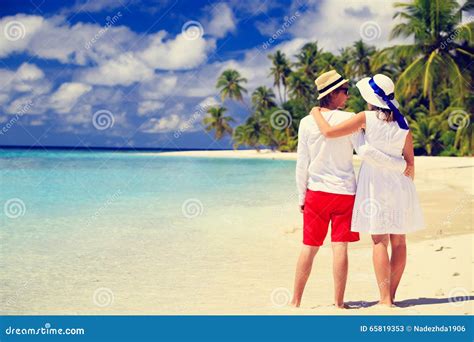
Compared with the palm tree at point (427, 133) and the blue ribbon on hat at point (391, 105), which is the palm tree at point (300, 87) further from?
the blue ribbon on hat at point (391, 105)

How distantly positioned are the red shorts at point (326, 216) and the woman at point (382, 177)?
66 millimetres

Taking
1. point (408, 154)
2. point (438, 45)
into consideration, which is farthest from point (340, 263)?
point (438, 45)

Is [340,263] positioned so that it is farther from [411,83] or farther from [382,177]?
[411,83]

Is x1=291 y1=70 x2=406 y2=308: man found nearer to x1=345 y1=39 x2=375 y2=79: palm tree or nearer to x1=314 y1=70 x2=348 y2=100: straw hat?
x1=314 y1=70 x2=348 y2=100: straw hat

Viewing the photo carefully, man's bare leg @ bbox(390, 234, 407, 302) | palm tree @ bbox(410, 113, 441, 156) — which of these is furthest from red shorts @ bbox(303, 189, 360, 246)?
palm tree @ bbox(410, 113, 441, 156)

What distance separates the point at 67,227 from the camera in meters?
9.47

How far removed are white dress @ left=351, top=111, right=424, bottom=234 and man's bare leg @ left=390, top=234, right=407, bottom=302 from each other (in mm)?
168

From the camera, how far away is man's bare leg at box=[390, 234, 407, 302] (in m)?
3.84

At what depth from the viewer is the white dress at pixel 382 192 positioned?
362 cm

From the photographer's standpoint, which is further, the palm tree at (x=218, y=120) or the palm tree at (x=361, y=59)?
the palm tree at (x=218, y=120)

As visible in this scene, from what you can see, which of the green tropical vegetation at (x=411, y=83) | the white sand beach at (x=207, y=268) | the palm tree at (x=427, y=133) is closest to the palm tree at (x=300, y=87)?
the green tropical vegetation at (x=411, y=83)

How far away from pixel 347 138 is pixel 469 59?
2297 cm

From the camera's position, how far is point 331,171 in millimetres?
3643

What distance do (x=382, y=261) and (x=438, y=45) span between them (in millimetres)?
22837
